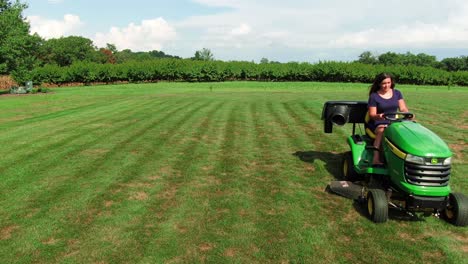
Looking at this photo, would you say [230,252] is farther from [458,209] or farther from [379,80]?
[379,80]

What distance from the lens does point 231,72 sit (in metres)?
78.5

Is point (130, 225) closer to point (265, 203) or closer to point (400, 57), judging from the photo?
point (265, 203)

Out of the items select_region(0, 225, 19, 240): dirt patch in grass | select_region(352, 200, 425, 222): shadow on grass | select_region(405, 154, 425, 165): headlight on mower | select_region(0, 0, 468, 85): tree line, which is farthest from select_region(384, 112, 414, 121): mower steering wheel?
select_region(0, 0, 468, 85): tree line

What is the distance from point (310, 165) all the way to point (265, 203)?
9.37 ft

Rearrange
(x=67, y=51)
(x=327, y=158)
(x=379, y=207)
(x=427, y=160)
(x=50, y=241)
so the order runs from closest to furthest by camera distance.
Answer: (x=50, y=241)
(x=427, y=160)
(x=379, y=207)
(x=327, y=158)
(x=67, y=51)

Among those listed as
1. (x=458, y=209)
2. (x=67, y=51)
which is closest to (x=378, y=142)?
(x=458, y=209)

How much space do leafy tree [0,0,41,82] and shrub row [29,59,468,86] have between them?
59.5 ft

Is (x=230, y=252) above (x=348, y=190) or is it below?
below

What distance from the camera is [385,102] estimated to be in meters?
6.70

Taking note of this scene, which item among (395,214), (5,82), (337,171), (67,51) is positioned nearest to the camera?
(395,214)

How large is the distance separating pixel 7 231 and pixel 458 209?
6.85 m

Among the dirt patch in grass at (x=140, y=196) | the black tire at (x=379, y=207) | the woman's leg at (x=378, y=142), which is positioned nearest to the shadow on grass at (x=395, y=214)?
the black tire at (x=379, y=207)

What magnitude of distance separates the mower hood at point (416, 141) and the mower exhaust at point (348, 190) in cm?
118

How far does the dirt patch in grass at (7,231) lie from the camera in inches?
205
